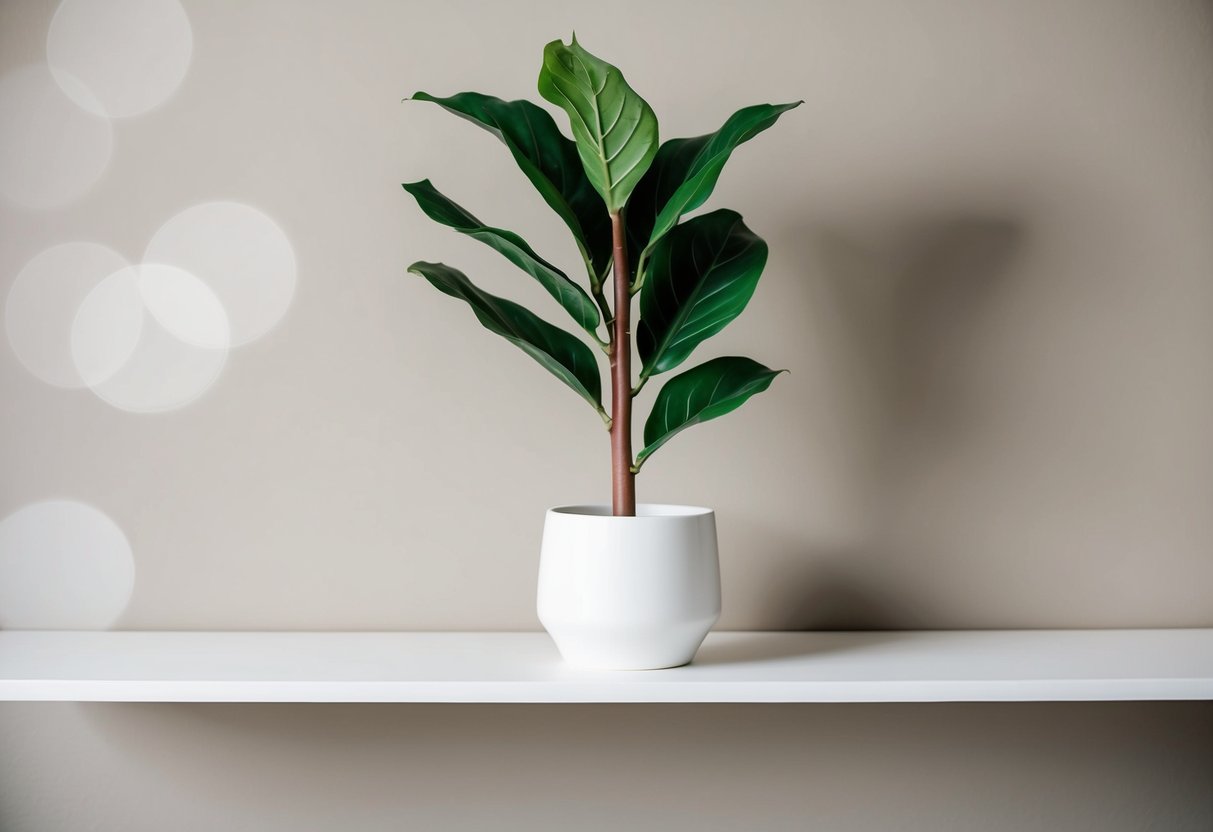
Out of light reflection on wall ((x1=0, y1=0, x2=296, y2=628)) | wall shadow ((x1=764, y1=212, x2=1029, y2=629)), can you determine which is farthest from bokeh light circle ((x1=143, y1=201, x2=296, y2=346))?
wall shadow ((x1=764, y1=212, x2=1029, y2=629))

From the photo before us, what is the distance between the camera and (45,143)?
0.94 meters

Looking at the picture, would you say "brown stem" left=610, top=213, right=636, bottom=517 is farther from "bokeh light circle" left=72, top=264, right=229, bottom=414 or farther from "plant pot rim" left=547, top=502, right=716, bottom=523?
"bokeh light circle" left=72, top=264, right=229, bottom=414

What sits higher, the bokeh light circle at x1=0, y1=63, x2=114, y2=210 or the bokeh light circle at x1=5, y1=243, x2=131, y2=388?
the bokeh light circle at x1=0, y1=63, x2=114, y2=210

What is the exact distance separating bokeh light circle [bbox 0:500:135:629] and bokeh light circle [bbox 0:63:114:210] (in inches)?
13.0

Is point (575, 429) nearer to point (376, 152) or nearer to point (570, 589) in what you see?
point (570, 589)

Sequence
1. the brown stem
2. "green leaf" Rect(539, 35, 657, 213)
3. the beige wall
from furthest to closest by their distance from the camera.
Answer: the beige wall, the brown stem, "green leaf" Rect(539, 35, 657, 213)

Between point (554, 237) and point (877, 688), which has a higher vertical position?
point (554, 237)

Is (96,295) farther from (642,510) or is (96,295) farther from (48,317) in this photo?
(642,510)

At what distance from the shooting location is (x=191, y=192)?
3.09 feet

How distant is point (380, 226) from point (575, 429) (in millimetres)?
296

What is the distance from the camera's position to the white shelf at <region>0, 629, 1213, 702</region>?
2.28 ft

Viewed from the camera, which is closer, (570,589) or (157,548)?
(570,589)

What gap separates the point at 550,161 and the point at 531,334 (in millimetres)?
151

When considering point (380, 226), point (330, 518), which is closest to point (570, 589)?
point (330, 518)
